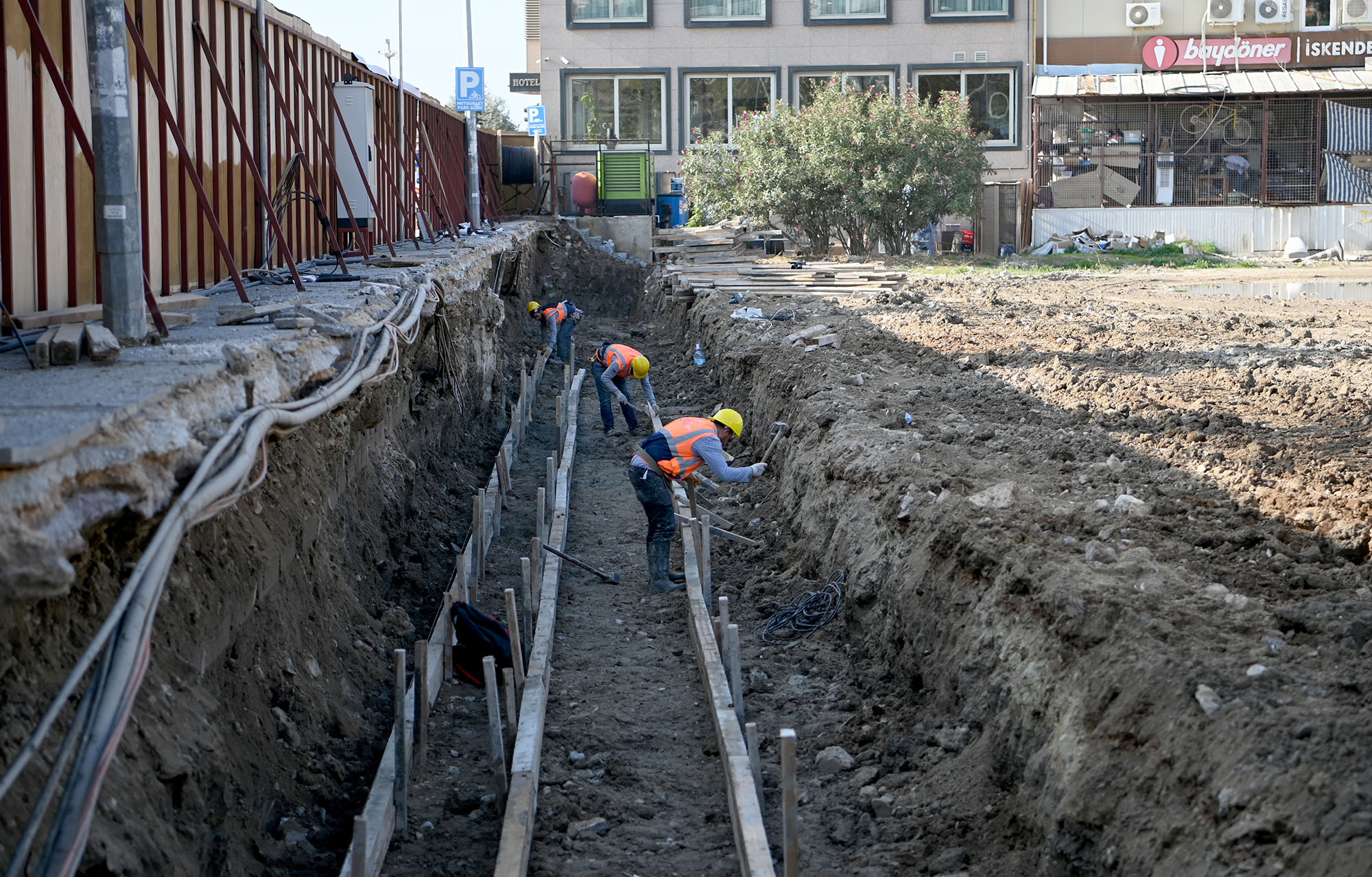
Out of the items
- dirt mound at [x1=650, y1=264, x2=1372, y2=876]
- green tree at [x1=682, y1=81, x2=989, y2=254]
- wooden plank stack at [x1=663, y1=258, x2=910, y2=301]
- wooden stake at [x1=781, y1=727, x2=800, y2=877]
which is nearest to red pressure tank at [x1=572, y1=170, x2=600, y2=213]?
green tree at [x1=682, y1=81, x2=989, y2=254]

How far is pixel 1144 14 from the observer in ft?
105

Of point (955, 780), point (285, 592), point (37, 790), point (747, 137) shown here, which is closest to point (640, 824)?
point (955, 780)

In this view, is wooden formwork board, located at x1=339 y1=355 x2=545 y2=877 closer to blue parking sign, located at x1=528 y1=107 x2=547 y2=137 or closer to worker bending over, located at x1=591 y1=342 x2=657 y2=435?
worker bending over, located at x1=591 y1=342 x2=657 y2=435

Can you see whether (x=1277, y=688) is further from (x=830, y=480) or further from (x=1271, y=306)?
(x=1271, y=306)

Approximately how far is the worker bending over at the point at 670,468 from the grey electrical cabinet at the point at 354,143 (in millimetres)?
5648

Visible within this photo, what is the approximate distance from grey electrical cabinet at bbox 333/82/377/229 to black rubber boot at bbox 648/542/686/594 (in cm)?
599

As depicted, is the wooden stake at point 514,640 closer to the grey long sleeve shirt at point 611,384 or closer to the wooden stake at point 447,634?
the wooden stake at point 447,634

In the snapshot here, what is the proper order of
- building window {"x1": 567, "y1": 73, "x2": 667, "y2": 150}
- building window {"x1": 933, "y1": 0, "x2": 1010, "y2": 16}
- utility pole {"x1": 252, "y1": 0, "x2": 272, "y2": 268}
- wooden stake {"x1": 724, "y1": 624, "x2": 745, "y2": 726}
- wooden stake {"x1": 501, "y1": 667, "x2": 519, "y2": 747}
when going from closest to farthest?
wooden stake {"x1": 501, "y1": 667, "x2": 519, "y2": 747}
wooden stake {"x1": 724, "y1": 624, "x2": 745, "y2": 726}
utility pole {"x1": 252, "y1": 0, "x2": 272, "y2": 268}
building window {"x1": 933, "y1": 0, "x2": 1010, "y2": 16}
building window {"x1": 567, "y1": 73, "x2": 667, "y2": 150}

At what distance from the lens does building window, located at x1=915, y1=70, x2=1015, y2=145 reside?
110ft

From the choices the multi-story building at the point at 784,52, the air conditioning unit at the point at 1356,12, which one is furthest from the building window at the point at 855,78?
the air conditioning unit at the point at 1356,12

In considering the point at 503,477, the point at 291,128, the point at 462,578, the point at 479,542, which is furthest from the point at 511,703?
the point at 291,128

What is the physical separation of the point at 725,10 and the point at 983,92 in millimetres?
7160

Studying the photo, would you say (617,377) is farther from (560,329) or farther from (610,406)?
(560,329)

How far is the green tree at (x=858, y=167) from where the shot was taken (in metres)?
26.0
